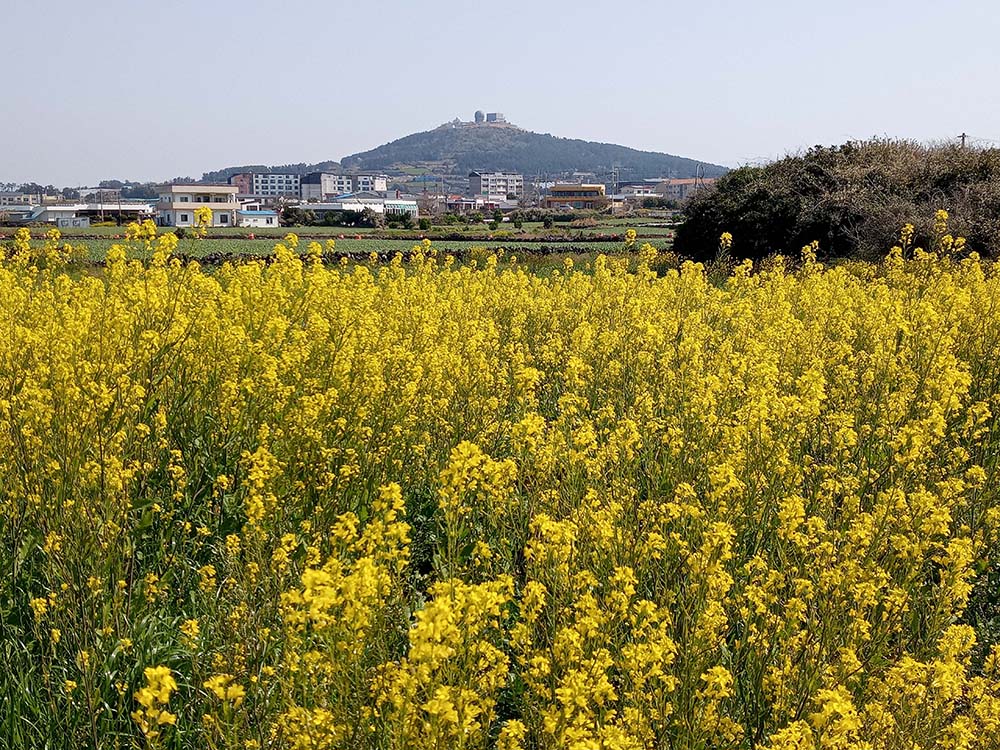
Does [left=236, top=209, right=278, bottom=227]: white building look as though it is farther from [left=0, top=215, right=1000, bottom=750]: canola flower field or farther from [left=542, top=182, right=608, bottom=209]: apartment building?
[left=0, top=215, right=1000, bottom=750]: canola flower field

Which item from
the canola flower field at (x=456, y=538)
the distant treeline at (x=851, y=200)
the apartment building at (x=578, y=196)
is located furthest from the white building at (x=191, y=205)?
the canola flower field at (x=456, y=538)

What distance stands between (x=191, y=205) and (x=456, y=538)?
98.6m

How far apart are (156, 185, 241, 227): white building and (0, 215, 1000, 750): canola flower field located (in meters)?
82.6

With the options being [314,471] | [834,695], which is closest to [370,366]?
[314,471]

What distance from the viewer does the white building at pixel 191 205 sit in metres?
87.9

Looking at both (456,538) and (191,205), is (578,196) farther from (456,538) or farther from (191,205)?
(456,538)

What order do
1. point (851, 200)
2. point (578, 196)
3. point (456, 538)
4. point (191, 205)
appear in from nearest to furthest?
point (456, 538) < point (851, 200) < point (191, 205) < point (578, 196)

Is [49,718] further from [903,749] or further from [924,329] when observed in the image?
[924,329]

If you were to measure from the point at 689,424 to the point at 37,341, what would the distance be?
342cm

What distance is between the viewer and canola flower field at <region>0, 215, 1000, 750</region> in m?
2.62

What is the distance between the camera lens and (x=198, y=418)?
505 centimetres

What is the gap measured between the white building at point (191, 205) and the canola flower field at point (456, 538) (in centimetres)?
8260

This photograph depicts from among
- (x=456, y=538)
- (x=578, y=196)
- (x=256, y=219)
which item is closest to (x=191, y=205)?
(x=256, y=219)

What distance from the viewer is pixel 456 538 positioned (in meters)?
3.16
